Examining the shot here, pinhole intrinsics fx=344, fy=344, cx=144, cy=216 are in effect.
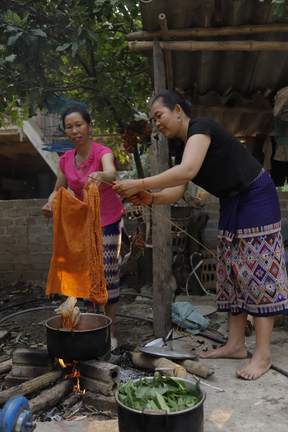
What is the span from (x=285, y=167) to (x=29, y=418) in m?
5.02

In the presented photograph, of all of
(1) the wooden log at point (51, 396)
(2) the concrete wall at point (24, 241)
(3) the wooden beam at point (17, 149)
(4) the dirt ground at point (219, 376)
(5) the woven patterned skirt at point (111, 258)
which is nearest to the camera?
(4) the dirt ground at point (219, 376)

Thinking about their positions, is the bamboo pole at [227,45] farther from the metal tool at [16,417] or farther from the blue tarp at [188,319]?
the metal tool at [16,417]

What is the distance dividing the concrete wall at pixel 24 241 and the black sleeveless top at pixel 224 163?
3.79 m

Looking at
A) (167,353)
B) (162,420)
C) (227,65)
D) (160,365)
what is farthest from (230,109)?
(162,420)

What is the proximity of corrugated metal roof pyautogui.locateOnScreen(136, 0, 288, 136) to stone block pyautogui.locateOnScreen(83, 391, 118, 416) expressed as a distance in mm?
3092

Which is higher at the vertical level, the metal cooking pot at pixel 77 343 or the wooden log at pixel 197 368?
the metal cooking pot at pixel 77 343

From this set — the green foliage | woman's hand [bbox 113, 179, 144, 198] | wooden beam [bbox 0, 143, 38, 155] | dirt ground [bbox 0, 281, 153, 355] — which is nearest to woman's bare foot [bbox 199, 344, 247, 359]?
dirt ground [bbox 0, 281, 153, 355]

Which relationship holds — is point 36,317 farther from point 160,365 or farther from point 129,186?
point 129,186

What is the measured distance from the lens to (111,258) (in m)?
3.09

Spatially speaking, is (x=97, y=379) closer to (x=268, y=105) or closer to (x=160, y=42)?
(x=160, y=42)

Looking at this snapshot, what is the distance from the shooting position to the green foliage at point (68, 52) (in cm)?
435

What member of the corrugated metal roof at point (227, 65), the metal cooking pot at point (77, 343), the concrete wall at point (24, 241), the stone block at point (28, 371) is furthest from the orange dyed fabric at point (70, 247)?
the concrete wall at point (24, 241)

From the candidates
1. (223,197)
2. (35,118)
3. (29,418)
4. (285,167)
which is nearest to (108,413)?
(29,418)

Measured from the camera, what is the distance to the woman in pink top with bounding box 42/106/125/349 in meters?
2.88
